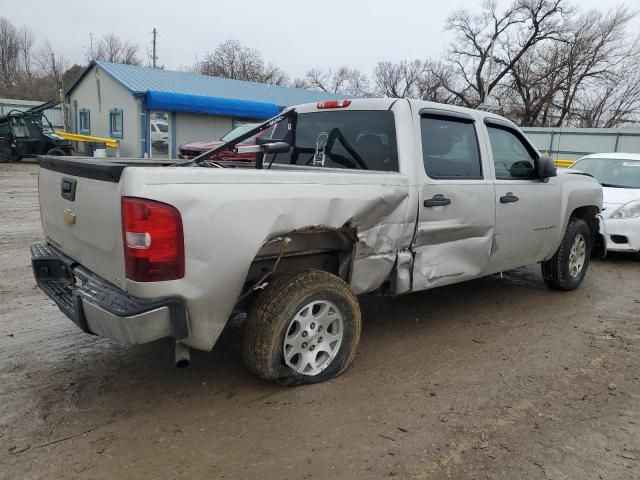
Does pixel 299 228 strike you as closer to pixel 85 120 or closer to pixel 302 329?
pixel 302 329

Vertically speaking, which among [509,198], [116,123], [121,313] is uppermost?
[116,123]

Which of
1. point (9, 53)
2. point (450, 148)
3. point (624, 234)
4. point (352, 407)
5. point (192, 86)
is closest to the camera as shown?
point (352, 407)

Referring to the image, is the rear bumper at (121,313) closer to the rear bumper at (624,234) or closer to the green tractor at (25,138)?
the rear bumper at (624,234)

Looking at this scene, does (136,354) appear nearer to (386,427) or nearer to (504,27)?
(386,427)

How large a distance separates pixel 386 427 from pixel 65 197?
94.2 inches

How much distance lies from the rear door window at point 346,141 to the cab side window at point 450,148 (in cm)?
29

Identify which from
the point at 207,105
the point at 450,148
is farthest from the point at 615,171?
the point at 207,105

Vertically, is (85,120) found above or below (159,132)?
above

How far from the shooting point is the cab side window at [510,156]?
4.71 meters

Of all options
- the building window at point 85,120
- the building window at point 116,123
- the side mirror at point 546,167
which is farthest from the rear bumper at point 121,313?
the building window at point 85,120

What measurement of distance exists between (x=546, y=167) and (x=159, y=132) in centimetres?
1964

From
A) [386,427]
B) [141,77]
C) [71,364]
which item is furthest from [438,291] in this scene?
[141,77]

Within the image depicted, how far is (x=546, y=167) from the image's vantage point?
492 cm

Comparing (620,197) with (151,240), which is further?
(620,197)
